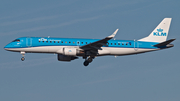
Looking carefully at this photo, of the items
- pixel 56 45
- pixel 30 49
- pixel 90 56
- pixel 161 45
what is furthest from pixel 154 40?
pixel 30 49

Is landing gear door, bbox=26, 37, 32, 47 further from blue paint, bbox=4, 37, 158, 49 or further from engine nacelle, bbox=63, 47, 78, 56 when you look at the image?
engine nacelle, bbox=63, 47, 78, 56

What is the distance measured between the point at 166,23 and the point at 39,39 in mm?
23425

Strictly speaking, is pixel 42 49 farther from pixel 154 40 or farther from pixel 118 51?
pixel 154 40

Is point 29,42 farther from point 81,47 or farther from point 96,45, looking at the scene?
point 96,45

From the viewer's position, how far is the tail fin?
6575 cm

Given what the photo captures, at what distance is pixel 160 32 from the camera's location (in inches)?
2635

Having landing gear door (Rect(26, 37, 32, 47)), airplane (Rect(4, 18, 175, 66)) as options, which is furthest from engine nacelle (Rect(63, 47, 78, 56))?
landing gear door (Rect(26, 37, 32, 47))

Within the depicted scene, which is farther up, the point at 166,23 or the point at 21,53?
the point at 166,23

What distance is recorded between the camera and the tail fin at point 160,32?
65.8 metres

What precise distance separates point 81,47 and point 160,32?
16.3m

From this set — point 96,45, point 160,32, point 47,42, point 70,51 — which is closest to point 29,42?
point 47,42

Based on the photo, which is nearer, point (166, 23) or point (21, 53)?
point (21, 53)

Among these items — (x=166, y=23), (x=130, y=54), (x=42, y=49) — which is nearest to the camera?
(x=42, y=49)

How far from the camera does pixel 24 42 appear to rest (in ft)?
196
